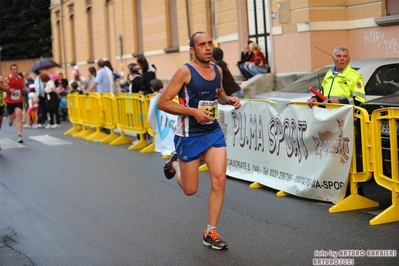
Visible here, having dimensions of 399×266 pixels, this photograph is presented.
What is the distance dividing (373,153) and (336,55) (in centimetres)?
163

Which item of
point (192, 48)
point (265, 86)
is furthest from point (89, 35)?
point (192, 48)

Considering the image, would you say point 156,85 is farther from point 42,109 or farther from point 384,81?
point 42,109

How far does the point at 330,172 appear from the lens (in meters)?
8.90

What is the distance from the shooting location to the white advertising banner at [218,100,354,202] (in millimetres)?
8766

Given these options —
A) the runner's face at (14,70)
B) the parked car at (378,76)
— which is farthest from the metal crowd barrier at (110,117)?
the parked car at (378,76)

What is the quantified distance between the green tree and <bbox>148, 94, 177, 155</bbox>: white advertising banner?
41444mm

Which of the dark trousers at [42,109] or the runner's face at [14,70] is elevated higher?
the runner's face at [14,70]

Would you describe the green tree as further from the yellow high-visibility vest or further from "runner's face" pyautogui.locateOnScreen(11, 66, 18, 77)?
the yellow high-visibility vest

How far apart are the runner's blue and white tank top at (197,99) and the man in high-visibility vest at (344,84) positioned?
2361 millimetres

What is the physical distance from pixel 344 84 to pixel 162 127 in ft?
19.9

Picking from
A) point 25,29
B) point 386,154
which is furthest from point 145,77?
point 25,29

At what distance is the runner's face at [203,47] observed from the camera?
7.02 metres

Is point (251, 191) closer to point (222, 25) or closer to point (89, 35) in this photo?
point (222, 25)

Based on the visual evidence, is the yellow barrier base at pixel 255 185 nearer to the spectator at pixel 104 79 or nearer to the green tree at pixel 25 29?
the spectator at pixel 104 79
